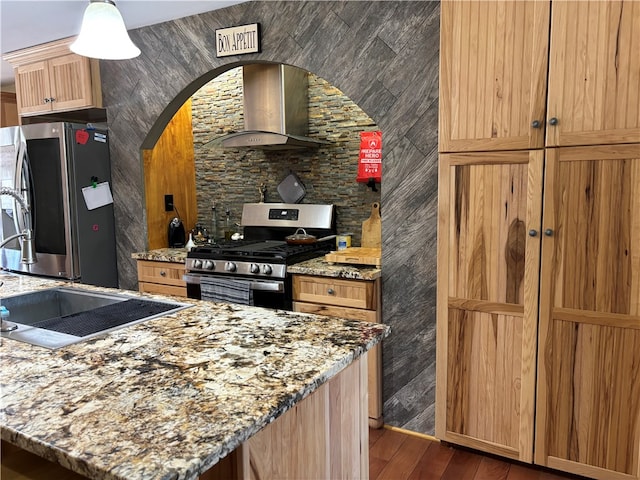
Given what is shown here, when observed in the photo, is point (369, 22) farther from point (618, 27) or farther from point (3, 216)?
point (3, 216)

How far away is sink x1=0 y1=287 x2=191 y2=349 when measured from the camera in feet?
4.62

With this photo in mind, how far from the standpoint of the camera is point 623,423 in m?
1.96

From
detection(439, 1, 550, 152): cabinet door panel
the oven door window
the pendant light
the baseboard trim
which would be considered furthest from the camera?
the oven door window

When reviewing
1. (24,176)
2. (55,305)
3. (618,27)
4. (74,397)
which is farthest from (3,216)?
(618,27)

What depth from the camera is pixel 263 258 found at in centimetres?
283

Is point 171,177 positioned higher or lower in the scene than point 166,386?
higher

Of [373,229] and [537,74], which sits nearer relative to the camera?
[537,74]

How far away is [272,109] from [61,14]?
140 centimetres

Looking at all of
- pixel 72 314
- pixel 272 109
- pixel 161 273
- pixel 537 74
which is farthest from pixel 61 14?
pixel 537 74

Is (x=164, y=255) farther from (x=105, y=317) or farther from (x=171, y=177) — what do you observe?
(x=105, y=317)

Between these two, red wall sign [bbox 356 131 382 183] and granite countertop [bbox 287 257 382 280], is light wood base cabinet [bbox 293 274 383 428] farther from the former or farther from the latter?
red wall sign [bbox 356 131 382 183]

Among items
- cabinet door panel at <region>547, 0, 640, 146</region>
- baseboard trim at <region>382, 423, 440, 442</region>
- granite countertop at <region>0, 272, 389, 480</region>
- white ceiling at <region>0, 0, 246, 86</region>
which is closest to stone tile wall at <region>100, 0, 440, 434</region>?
baseboard trim at <region>382, 423, 440, 442</region>

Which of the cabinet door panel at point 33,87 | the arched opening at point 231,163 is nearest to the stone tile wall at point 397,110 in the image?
the arched opening at point 231,163

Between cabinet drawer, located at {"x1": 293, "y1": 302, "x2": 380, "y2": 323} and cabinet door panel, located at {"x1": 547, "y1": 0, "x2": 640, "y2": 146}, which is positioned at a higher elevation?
cabinet door panel, located at {"x1": 547, "y1": 0, "x2": 640, "y2": 146}
